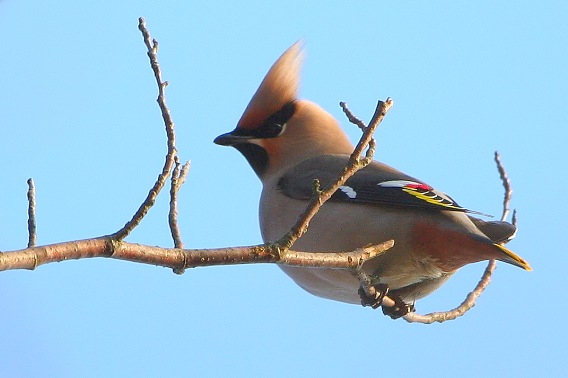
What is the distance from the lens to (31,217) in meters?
2.37

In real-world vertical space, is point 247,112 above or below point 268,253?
above

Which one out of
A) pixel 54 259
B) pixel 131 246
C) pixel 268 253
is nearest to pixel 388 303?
pixel 268 253

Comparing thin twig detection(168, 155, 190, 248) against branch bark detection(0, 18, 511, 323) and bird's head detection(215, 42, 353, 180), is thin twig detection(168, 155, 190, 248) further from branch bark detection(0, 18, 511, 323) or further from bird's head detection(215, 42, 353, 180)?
bird's head detection(215, 42, 353, 180)

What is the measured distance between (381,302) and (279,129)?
1.57 metres

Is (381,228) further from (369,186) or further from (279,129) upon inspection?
(279,129)

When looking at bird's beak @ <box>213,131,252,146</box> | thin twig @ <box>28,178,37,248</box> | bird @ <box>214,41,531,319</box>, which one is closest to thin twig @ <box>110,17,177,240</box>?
thin twig @ <box>28,178,37,248</box>

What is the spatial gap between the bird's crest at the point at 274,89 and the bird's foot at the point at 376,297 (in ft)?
5.14

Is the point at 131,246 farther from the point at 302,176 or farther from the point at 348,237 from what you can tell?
the point at 302,176

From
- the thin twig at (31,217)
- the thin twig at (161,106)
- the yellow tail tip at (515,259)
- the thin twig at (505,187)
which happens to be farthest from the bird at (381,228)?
the thin twig at (31,217)

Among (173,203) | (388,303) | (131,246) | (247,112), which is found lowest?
(388,303)

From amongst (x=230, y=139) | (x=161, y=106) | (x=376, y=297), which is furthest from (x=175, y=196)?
(x=230, y=139)

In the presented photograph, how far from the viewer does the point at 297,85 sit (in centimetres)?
498

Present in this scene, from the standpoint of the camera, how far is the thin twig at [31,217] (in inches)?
87.0

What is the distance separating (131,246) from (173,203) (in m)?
0.91
